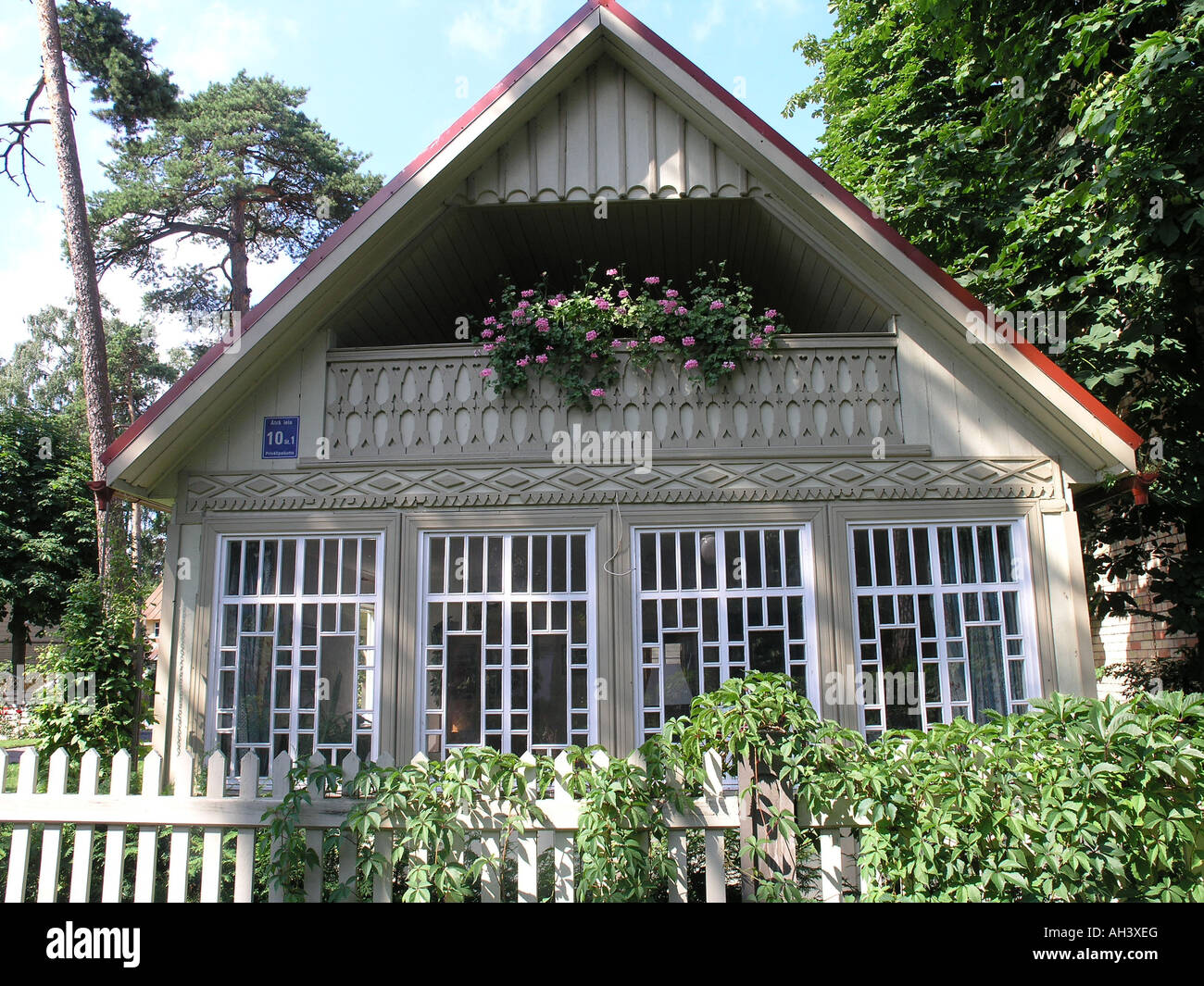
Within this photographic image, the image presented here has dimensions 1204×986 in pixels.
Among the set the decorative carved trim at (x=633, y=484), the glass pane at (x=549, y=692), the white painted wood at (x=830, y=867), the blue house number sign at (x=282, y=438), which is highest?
the blue house number sign at (x=282, y=438)

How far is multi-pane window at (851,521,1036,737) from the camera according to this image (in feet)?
22.9

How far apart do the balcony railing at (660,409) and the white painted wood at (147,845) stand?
3559 millimetres

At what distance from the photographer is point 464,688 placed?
716 centimetres

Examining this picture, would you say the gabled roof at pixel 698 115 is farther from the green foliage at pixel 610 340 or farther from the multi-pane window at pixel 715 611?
the multi-pane window at pixel 715 611

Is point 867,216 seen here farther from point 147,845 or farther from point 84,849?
point 84,849

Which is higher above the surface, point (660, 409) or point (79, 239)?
point (79, 239)

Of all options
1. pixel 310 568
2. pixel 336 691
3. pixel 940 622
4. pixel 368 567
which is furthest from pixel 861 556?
pixel 310 568

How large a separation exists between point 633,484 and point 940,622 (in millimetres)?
2830

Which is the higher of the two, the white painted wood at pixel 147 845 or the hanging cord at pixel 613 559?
the hanging cord at pixel 613 559

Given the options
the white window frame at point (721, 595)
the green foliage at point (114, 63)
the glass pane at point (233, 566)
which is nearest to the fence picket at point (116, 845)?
the glass pane at point (233, 566)

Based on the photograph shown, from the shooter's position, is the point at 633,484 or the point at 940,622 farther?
the point at 633,484

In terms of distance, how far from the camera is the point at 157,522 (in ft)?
104

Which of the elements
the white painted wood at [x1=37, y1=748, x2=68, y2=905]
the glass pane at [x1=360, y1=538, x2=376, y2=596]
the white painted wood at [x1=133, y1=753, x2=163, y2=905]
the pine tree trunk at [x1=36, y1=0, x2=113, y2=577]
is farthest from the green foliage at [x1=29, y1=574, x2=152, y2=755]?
the pine tree trunk at [x1=36, y1=0, x2=113, y2=577]

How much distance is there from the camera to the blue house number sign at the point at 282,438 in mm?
7496
